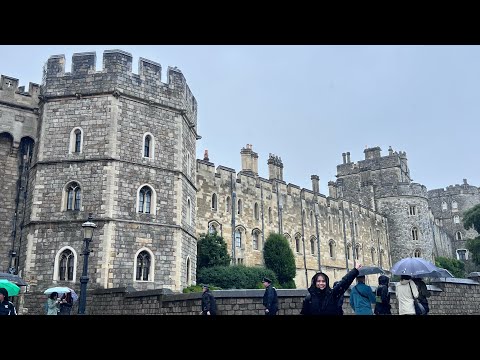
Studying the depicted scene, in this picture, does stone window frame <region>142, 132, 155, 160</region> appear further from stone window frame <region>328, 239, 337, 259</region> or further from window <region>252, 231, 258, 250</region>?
stone window frame <region>328, 239, 337, 259</region>

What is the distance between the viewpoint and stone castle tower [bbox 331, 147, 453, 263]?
49.0 metres

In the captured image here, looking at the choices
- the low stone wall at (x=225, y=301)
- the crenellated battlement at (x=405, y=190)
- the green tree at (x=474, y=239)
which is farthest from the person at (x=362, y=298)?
the crenellated battlement at (x=405, y=190)

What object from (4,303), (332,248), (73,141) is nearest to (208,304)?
(4,303)

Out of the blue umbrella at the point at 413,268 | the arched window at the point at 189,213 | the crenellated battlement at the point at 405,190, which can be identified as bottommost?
the blue umbrella at the point at 413,268

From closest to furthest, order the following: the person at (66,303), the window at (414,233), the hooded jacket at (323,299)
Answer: the hooded jacket at (323,299)
the person at (66,303)
the window at (414,233)

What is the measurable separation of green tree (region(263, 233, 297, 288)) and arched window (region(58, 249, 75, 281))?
17468mm

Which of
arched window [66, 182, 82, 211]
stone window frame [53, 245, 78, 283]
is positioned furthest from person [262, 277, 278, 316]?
arched window [66, 182, 82, 211]

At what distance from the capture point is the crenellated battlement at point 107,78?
1762cm

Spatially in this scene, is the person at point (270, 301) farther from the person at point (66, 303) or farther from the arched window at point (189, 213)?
the arched window at point (189, 213)

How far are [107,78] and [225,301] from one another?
10.7 metres

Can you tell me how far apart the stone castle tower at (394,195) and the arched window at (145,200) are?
109 feet

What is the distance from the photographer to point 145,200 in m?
17.4
